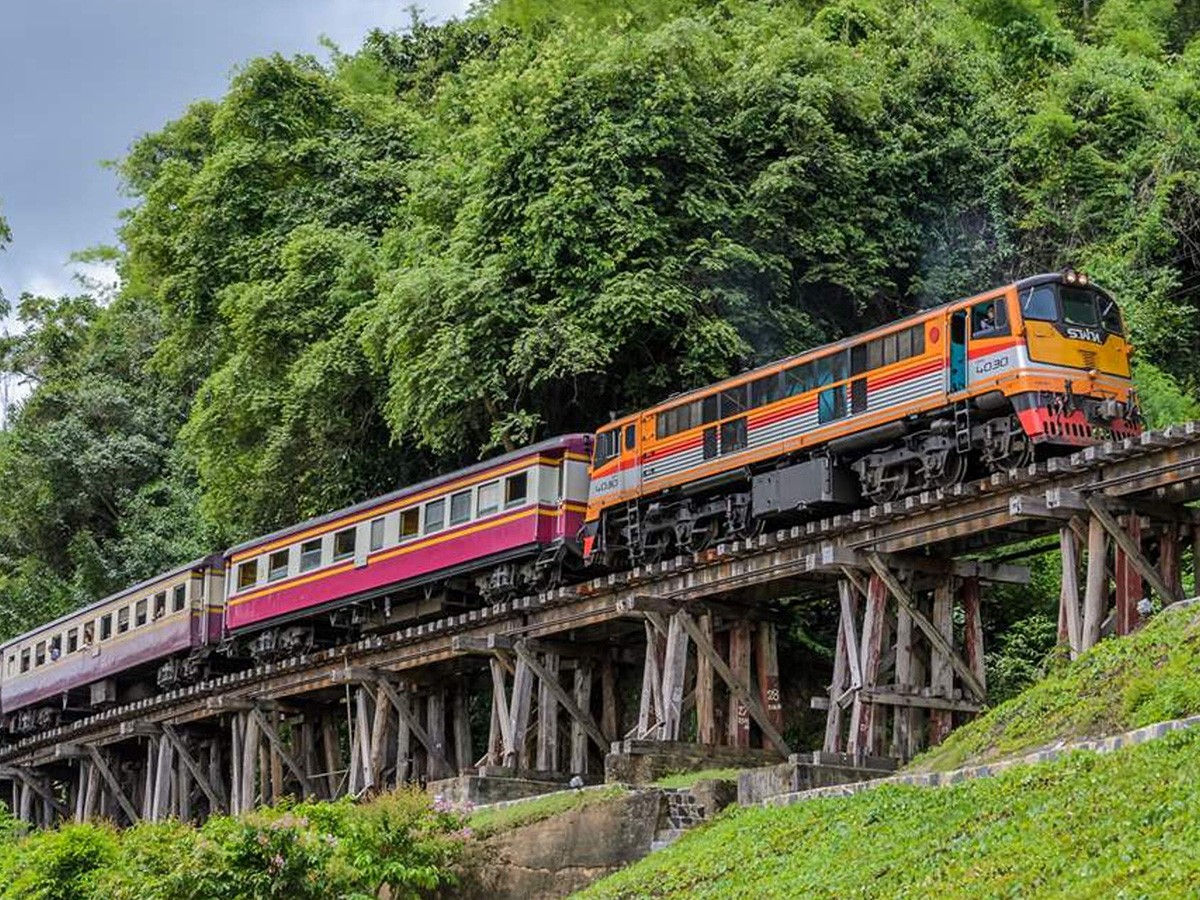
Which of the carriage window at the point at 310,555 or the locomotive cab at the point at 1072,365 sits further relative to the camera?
the carriage window at the point at 310,555

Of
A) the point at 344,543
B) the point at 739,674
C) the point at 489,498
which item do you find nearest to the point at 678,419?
the point at 489,498

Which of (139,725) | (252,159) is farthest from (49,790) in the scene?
(252,159)

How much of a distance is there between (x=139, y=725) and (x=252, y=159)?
15702 mm

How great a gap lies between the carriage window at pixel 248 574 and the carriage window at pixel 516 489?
866 centimetres

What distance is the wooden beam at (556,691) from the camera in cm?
2988

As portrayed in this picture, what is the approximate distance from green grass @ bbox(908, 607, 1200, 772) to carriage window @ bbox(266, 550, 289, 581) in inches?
800

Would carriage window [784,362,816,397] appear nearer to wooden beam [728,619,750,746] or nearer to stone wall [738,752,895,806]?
wooden beam [728,619,750,746]

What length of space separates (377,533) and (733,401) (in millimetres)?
9187

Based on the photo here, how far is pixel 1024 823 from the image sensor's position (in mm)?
15211

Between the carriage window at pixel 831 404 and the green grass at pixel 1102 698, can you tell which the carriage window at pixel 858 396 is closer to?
the carriage window at pixel 831 404

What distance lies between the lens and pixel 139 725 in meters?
40.8

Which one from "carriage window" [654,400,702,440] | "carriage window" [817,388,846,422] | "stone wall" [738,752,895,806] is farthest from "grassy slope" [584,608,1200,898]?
"carriage window" [654,400,702,440]

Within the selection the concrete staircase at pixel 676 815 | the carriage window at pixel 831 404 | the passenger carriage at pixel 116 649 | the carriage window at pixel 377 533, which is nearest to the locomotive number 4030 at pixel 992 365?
the carriage window at pixel 831 404

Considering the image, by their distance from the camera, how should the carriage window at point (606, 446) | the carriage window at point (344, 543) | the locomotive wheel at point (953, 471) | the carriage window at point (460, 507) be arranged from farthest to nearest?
the carriage window at point (344, 543)
the carriage window at point (460, 507)
the carriage window at point (606, 446)
the locomotive wheel at point (953, 471)
